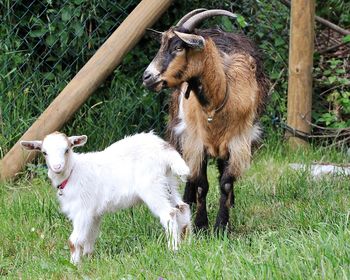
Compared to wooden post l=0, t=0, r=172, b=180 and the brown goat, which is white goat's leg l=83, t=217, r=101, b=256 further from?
wooden post l=0, t=0, r=172, b=180

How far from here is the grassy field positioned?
4.28 meters

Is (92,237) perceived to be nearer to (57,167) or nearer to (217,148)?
(57,167)

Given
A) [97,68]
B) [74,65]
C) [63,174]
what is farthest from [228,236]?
[74,65]

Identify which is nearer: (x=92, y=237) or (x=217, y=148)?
(x=92, y=237)

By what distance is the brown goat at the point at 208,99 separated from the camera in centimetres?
575

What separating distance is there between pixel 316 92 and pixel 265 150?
1226 millimetres

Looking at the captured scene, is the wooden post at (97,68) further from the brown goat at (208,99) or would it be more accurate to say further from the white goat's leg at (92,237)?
the white goat's leg at (92,237)

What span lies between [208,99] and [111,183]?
0.90 meters

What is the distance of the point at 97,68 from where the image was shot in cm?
716

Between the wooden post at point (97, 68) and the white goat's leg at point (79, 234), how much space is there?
1.74m

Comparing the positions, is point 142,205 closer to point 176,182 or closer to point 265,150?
point 176,182

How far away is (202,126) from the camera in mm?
6125

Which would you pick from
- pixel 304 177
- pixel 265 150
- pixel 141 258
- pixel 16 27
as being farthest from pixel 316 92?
pixel 141 258

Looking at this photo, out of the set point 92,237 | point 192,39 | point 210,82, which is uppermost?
point 192,39
